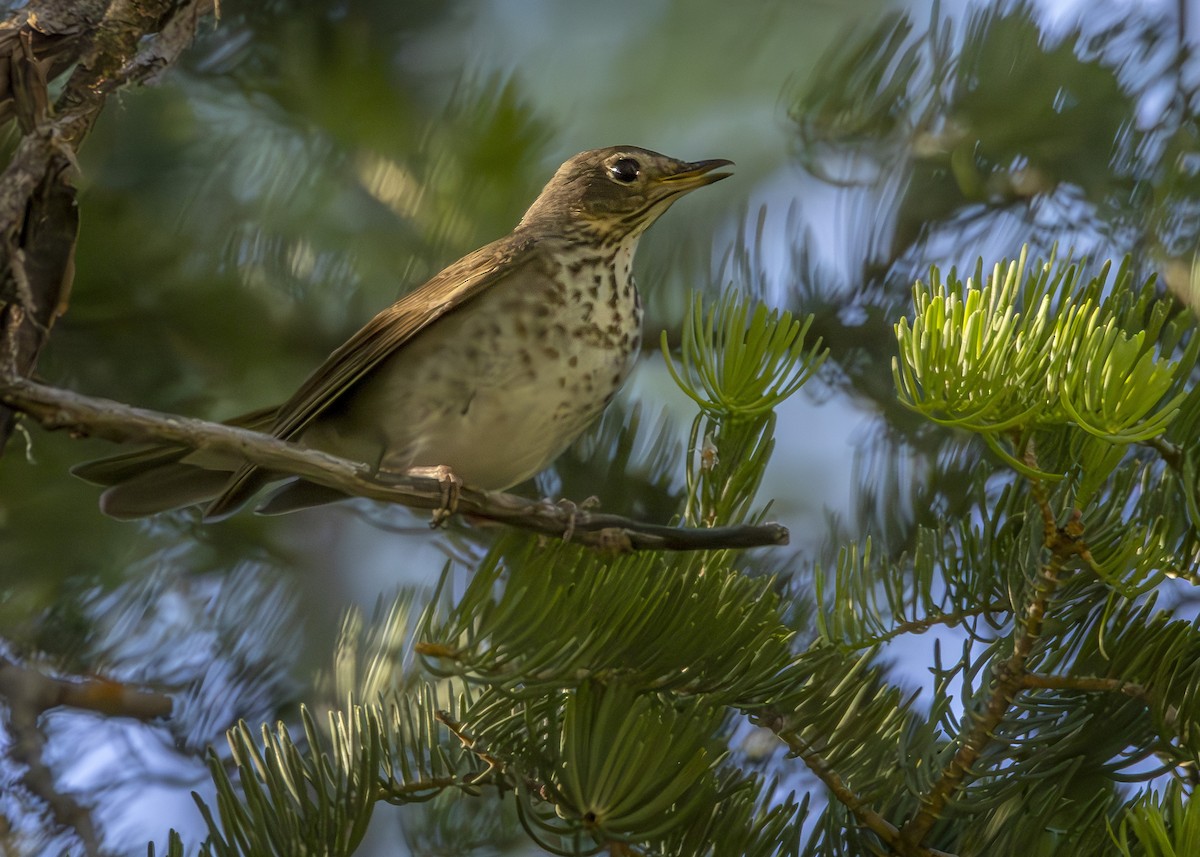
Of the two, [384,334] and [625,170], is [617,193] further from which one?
[384,334]

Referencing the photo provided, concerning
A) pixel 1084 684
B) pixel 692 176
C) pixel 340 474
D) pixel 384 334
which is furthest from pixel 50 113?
pixel 692 176

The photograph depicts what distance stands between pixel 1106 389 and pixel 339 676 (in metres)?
1.01

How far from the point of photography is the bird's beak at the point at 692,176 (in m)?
2.39

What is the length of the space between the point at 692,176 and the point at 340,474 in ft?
4.76

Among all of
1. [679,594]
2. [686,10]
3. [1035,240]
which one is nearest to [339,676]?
[679,594]

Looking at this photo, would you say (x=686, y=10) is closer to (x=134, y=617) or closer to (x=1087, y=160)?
(x=1087, y=160)

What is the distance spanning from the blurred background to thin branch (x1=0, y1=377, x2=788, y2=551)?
0.62m

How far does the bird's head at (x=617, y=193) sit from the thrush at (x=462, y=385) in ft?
0.33

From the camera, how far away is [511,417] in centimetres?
209

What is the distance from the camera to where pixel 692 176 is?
248 centimetres

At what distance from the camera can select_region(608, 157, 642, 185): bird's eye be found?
2.57m

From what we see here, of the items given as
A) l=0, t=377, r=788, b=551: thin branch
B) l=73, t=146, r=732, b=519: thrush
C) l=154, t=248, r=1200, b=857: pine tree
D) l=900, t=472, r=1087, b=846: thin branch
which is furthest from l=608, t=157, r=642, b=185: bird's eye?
l=900, t=472, r=1087, b=846: thin branch

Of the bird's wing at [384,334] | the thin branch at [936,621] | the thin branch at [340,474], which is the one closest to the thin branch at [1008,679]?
the thin branch at [936,621]

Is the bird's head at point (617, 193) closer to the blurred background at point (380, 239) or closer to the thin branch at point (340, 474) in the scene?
the blurred background at point (380, 239)
